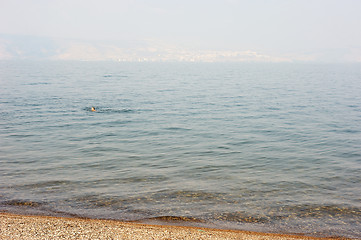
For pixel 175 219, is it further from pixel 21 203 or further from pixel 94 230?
pixel 21 203

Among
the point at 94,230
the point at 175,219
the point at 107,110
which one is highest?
the point at 107,110

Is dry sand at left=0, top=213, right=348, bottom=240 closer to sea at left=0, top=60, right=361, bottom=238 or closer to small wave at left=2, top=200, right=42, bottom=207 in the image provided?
sea at left=0, top=60, right=361, bottom=238

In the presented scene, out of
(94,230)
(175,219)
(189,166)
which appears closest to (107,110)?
(189,166)

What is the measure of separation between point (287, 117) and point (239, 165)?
16.8 m

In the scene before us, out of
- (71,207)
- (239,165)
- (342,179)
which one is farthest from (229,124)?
(71,207)

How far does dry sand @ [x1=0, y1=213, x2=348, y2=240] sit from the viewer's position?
10.9 m

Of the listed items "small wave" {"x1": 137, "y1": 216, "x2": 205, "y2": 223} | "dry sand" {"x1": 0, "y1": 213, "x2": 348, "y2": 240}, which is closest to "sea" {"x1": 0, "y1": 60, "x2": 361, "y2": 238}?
"small wave" {"x1": 137, "y1": 216, "x2": 205, "y2": 223}

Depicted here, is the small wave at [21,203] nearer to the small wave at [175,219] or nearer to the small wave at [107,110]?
the small wave at [175,219]

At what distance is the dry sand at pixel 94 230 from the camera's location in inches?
427

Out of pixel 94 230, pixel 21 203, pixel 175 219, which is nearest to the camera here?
pixel 94 230

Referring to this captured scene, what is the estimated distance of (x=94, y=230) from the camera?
11.5 m

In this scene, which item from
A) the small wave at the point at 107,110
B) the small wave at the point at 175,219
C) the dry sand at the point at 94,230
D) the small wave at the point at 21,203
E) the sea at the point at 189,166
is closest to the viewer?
the dry sand at the point at 94,230

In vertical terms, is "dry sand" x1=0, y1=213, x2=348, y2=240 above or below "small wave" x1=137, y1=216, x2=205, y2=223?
above

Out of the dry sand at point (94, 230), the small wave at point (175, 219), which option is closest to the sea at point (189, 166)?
the small wave at point (175, 219)
